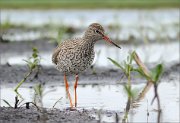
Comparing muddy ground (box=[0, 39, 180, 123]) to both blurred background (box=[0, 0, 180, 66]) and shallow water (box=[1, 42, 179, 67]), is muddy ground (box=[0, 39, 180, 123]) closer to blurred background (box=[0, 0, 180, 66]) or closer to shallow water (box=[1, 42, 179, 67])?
blurred background (box=[0, 0, 180, 66])

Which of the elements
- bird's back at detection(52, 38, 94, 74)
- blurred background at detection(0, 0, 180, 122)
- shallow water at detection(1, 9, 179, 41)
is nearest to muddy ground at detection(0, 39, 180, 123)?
blurred background at detection(0, 0, 180, 122)

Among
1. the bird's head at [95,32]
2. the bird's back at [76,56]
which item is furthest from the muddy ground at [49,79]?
the bird's head at [95,32]

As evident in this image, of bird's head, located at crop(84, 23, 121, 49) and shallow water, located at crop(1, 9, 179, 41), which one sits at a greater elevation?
shallow water, located at crop(1, 9, 179, 41)

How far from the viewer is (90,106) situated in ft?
29.3

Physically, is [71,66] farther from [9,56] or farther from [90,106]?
[9,56]

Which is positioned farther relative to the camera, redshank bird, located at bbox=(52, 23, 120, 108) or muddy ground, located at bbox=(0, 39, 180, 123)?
redshank bird, located at bbox=(52, 23, 120, 108)

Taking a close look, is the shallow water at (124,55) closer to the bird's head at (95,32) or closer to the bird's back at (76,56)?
the bird's back at (76,56)

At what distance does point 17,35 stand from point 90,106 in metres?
11.1

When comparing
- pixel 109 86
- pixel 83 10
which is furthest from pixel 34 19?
pixel 109 86

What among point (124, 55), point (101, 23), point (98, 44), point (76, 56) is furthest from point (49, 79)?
point (101, 23)

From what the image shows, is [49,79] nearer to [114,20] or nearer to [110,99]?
[110,99]

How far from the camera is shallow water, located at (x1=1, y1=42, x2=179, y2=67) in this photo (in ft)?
45.8

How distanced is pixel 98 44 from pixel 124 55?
9.60ft

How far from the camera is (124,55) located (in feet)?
49.2
